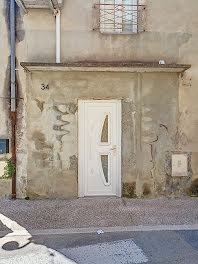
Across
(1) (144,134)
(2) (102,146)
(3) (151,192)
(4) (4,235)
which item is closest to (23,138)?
(2) (102,146)

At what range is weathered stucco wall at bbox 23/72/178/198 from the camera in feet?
16.9

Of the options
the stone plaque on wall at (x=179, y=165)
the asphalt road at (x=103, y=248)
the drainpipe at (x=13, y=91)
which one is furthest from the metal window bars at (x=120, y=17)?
the asphalt road at (x=103, y=248)

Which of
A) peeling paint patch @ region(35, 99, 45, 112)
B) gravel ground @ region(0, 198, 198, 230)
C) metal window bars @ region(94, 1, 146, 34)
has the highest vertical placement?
metal window bars @ region(94, 1, 146, 34)

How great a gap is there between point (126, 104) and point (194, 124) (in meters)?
1.80

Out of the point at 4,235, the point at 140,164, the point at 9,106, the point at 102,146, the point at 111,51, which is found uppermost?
the point at 111,51

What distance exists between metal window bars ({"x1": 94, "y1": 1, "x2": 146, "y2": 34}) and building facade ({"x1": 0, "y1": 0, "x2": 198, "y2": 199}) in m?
0.03

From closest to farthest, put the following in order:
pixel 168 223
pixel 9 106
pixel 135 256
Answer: pixel 135 256
pixel 168 223
pixel 9 106

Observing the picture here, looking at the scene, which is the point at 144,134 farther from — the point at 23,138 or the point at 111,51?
the point at 23,138

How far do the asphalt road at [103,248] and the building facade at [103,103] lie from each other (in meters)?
1.75

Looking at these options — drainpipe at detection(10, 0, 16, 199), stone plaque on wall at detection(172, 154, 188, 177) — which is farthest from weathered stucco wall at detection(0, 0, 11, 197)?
stone plaque on wall at detection(172, 154, 188, 177)

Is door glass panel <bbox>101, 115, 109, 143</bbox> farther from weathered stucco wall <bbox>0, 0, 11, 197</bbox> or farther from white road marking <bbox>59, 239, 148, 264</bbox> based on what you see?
white road marking <bbox>59, 239, 148, 264</bbox>

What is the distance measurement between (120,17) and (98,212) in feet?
15.4

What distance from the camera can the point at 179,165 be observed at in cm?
529

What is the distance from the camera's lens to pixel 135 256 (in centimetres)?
295
